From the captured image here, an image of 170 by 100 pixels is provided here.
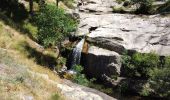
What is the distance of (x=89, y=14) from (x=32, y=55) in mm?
25255

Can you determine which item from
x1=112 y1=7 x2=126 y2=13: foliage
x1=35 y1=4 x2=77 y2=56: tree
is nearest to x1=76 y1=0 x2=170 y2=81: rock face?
x1=35 y1=4 x2=77 y2=56: tree

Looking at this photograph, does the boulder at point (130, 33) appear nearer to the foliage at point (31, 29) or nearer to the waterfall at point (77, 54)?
the waterfall at point (77, 54)

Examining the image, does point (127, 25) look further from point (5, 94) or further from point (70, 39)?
point (5, 94)

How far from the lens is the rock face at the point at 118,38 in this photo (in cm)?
5128

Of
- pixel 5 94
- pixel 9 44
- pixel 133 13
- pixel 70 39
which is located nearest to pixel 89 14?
pixel 133 13

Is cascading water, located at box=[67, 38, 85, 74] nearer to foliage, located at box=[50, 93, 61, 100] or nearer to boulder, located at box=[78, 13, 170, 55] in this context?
boulder, located at box=[78, 13, 170, 55]

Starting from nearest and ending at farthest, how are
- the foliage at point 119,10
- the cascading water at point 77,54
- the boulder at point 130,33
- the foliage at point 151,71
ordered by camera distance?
1. the foliage at point 151,71
2. the boulder at point 130,33
3. the cascading water at point 77,54
4. the foliage at point 119,10

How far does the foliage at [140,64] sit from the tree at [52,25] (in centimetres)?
954

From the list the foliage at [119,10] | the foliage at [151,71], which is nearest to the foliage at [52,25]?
the foliage at [151,71]

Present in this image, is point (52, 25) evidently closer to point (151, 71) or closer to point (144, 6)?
point (151, 71)

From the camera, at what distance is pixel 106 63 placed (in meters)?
51.6

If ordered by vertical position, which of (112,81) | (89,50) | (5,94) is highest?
(5,94)

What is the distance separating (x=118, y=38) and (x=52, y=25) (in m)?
11.2

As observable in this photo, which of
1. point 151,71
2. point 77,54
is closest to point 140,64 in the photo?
point 151,71
